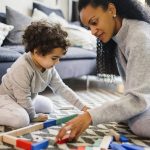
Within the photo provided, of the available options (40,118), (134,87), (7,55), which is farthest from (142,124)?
(7,55)

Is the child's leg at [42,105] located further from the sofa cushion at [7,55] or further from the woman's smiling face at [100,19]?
the woman's smiling face at [100,19]

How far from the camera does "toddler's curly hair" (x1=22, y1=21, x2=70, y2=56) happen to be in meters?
1.50

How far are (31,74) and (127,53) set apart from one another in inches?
18.1

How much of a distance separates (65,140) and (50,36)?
20.6 inches

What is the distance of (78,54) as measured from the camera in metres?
2.49

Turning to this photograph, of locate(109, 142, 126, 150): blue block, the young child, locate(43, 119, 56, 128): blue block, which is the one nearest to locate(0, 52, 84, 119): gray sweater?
the young child

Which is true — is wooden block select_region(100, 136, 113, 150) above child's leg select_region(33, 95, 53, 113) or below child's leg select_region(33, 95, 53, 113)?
above

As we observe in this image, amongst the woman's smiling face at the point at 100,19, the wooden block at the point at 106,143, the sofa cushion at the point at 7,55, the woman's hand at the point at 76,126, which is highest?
the woman's smiling face at the point at 100,19

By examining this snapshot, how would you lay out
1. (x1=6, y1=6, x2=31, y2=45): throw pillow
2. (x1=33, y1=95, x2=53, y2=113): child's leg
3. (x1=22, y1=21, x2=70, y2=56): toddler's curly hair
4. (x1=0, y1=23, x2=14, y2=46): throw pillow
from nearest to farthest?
(x1=22, y1=21, x2=70, y2=56): toddler's curly hair < (x1=33, y1=95, x2=53, y2=113): child's leg < (x1=0, y1=23, x2=14, y2=46): throw pillow < (x1=6, y1=6, x2=31, y2=45): throw pillow

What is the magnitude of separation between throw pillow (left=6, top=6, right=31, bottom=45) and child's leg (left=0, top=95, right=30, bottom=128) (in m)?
1.15

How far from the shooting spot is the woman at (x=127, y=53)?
1.20 m

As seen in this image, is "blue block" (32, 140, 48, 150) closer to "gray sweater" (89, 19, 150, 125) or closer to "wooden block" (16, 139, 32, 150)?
"wooden block" (16, 139, 32, 150)

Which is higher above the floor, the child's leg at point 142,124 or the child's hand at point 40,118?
the child's leg at point 142,124

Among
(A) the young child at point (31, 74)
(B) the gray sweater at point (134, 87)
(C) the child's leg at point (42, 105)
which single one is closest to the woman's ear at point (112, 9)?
(B) the gray sweater at point (134, 87)
